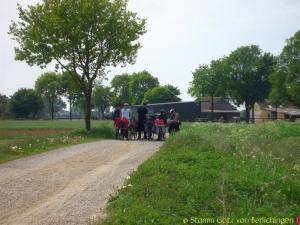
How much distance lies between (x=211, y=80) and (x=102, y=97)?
173 ft

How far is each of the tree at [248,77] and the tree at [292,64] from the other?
45.8 feet

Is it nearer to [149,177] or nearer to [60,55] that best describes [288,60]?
[60,55]

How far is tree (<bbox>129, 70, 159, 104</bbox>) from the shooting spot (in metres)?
141

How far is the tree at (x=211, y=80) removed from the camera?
334 ft

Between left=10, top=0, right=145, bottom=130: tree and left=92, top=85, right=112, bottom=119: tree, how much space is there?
11305 cm

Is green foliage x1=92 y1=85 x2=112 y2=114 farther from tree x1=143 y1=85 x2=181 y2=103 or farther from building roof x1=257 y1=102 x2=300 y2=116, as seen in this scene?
building roof x1=257 y1=102 x2=300 y2=116

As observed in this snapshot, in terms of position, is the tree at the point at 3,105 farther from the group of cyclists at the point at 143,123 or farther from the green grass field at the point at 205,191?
the green grass field at the point at 205,191

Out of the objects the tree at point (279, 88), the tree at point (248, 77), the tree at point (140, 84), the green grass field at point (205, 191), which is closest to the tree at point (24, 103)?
the tree at point (140, 84)

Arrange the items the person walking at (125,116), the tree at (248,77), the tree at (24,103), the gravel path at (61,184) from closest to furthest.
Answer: the gravel path at (61,184) < the person walking at (125,116) < the tree at (248,77) < the tree at (24,103)

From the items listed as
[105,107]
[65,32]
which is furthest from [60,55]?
[105,107]

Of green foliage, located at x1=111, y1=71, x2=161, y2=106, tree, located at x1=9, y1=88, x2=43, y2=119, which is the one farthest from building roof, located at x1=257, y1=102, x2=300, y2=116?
tree, located at x1=9, y1=88, x2=43, y2=119

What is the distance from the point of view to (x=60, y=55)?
3359cm

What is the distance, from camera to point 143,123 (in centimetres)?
2834

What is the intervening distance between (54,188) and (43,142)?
1229 cm
